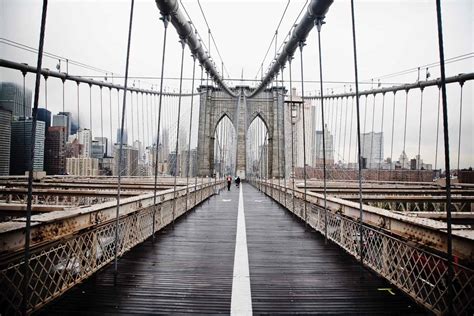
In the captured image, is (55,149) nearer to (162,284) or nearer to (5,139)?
(5,139)

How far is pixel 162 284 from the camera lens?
3.11 metres

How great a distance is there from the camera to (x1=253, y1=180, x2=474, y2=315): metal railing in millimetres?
2262

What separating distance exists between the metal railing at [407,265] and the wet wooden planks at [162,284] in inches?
68.3

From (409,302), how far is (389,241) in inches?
26.5

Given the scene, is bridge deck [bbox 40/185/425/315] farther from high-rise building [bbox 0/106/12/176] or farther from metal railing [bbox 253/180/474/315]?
high-rise building [bbox 0/106/12/176]

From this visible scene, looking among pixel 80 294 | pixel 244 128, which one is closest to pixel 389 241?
pixel 80 294

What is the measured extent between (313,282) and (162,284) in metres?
1.69

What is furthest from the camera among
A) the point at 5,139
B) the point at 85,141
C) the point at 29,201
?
the point at 85,141

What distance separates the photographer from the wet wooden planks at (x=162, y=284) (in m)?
2.55

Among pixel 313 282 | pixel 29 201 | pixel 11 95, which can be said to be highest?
pixel 11 95

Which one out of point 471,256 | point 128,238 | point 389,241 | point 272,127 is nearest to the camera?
point 471,256

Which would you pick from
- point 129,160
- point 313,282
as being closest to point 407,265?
point 313,282

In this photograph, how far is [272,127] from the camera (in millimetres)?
43031

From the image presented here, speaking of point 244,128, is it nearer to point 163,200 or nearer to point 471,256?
point 163,200
